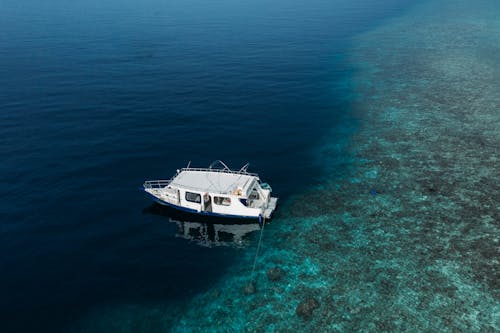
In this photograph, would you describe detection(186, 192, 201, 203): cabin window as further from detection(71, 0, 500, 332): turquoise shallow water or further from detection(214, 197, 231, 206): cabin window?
detection(71, 0, 500, 332): turquoise shallow water

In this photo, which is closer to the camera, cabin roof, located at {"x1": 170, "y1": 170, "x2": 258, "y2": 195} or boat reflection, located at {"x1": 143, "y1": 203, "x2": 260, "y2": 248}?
boat reflection, located at {"x1": 143, "y1": 203, "x2": 260, "y2": 248}

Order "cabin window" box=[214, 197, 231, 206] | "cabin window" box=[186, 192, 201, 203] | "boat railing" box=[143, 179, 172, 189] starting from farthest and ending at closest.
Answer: "boat railing" box=[143, 179, 172, 189]
"cabin window" box=[186, 192, 201, 203]
"cabin window" box=[214, 197, 231, 206]

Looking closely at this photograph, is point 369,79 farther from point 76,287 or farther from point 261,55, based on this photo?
point 76,287

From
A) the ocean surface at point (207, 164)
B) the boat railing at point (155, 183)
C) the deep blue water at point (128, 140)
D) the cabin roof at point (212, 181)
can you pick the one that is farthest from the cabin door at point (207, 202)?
the boat railing at point (155, 183)

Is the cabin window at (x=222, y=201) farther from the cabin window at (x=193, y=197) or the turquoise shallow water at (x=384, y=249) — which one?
the turquoise shallow water at (x=384, y=249)

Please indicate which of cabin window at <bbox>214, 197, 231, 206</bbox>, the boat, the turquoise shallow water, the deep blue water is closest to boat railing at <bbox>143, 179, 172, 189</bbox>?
the boat
